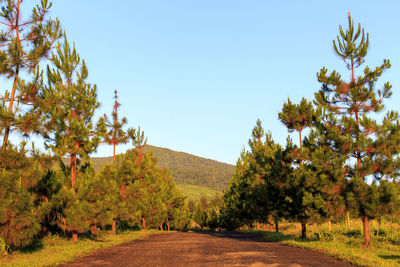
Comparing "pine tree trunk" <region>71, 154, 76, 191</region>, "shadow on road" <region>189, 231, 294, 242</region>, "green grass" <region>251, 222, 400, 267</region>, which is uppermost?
"pine tree trunk" <region>71, 154, 76, 191</region>

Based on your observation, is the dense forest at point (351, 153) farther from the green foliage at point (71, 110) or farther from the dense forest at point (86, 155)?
the green foliage at point (71, 110)

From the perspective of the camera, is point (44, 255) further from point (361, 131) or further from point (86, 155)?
point (361, 131)

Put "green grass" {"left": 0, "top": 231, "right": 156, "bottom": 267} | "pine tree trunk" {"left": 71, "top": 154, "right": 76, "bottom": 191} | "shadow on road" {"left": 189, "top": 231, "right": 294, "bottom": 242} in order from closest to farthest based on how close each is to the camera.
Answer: "green grass" {"left": 0, "top": 231, "right": 156, "bottom": 267} < "pine tree trunk" {"left": 71, "top": 154, "right": 76, "bottom": 191} < "shadow on road" {"left": 189, "top": 231, "right": 294, "bottom": 242}

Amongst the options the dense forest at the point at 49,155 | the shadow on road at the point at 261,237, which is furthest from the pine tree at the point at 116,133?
the shadow on road at the point at 261,237

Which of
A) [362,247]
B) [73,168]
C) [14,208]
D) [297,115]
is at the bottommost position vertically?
[362,247]

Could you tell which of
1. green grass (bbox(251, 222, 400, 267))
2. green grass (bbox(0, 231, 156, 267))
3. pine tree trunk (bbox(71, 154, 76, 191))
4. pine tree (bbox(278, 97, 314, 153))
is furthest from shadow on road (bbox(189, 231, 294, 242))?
pine tree trunk (bbox(71, 154, 76, 191))

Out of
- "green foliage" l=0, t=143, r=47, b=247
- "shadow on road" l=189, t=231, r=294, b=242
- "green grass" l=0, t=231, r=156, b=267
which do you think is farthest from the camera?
"shadow on road" l=189, t=231, r=294, b=242

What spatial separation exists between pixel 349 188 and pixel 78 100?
52.7 feet

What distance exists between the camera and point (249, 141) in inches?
1598

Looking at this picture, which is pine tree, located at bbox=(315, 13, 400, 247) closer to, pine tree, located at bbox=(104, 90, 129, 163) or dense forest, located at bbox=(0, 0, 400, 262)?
dense forest, located at bbox=(0, 0, 400, 262)

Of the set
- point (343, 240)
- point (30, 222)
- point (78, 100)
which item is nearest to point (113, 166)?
point (78, 100)

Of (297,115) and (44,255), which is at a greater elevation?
(297,115)

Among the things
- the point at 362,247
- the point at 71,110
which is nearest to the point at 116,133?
the point at 71,110

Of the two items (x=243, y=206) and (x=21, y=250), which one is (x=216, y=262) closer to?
(x=21, y=250)
